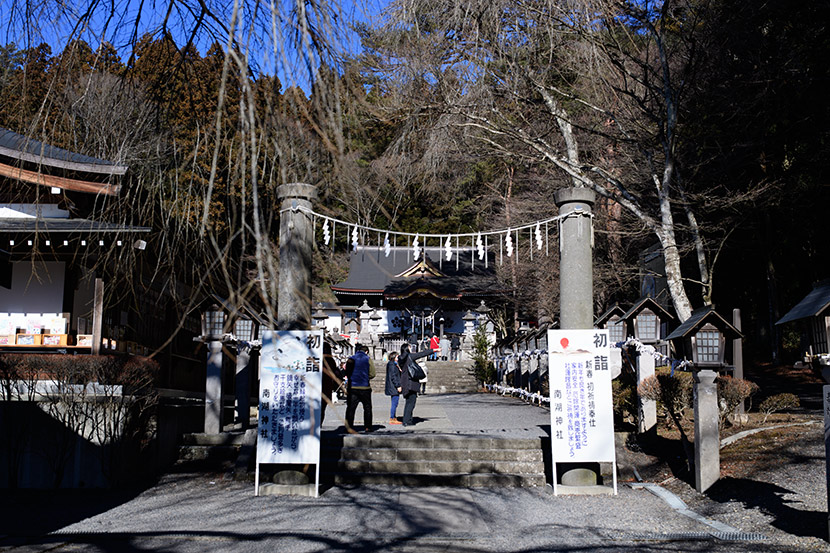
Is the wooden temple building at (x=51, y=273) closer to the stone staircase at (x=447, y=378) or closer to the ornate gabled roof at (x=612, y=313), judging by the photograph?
the ornate gabled roof at (x=612, y=313)

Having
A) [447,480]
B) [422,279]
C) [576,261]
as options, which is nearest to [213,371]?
[447,480]

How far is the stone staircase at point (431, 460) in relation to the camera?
8477 mm

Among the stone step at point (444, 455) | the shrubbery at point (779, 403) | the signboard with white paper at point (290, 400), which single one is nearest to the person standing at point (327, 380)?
the signboard with white paper at point (290, 400)

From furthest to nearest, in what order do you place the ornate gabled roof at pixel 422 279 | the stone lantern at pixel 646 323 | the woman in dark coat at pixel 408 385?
1. the ornate gabled roof at pixel 422 279
2. the woman in dark coat at pixel 408 385
3. the stone lantern at pixel 646 323

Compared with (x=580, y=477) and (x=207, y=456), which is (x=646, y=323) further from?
(x=207, y=456)

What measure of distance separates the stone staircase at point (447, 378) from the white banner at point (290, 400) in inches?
601

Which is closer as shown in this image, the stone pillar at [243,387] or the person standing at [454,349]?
the stone pillar at [243,387]

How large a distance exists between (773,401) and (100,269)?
435 inches

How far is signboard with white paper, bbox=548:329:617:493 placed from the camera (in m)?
7.87

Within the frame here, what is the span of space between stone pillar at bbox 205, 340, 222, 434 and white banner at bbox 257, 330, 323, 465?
2618mm

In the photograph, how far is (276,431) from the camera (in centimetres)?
787

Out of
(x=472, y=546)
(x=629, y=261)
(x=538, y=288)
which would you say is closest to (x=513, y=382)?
(x=538, y=288)

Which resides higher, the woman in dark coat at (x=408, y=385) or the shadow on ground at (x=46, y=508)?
the woman in dark coat at (x=408, y=385)

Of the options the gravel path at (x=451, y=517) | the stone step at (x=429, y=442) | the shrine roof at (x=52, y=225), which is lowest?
the gravel path at (x=451, y=517)
